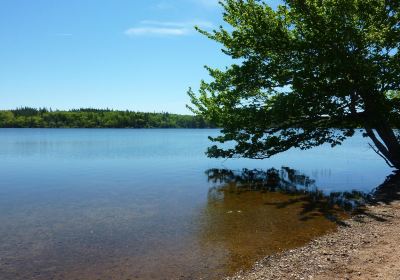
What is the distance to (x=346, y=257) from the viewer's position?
40.2 ft

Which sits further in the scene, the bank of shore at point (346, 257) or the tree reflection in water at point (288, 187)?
the tree reflection in water at point (288, 187)

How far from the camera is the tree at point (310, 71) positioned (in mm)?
24469

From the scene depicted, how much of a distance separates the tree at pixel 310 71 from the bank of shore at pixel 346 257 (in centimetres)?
1122

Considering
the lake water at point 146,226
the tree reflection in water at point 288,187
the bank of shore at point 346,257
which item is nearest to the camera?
the bank of shore at point 346,257

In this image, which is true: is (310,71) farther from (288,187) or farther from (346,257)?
(346,257)

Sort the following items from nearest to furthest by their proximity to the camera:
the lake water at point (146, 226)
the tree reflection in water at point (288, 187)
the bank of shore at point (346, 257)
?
1. the bank of shore at point (346, 257)
2. the lake water at point (146, 226)
3. the tree reflection in water at point (288, 187)

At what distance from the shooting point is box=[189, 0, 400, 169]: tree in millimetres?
24469

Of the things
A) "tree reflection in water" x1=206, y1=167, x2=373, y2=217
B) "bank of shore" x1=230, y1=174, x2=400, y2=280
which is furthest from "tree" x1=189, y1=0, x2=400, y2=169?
"bank of shore" x1=230, y1=174, x2=400, y2=280

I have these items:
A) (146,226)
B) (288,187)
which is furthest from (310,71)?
(146,226)

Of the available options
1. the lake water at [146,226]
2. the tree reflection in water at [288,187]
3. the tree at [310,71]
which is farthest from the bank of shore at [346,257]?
the tree at [310,71]

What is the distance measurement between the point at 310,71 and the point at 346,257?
16436 mm

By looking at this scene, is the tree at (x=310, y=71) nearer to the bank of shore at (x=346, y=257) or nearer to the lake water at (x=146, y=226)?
the lake water at (x=146, y=226)

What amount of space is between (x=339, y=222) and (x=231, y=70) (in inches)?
589

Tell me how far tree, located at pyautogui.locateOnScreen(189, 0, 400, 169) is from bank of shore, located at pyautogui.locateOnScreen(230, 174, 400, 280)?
442 inches
